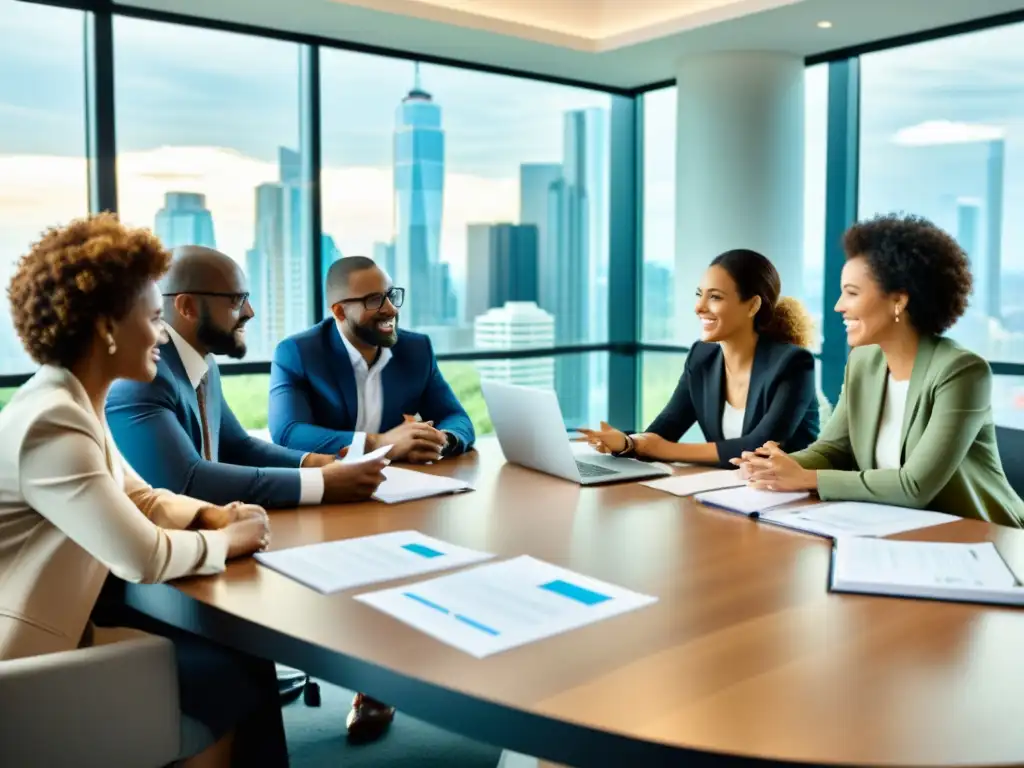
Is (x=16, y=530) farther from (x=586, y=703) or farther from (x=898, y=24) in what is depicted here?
(x=898, y=24)

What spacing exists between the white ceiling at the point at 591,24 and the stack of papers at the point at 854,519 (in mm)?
3446

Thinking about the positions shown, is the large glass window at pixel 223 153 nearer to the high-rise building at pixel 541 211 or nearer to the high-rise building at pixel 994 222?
the high-rise building at pixel 541 211

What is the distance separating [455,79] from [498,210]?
2.96ft

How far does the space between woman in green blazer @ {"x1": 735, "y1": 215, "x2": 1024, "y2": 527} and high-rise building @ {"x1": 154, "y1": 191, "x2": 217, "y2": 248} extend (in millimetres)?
3643

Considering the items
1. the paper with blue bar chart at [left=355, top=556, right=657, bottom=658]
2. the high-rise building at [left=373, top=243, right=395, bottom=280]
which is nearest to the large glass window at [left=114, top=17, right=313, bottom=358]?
the high-rise building at [left=373, top=243, right=395, bottom=280]

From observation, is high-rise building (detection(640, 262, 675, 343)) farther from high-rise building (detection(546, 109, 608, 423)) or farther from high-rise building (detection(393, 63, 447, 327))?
high-rise building (detection(393, 63, 447, 327))

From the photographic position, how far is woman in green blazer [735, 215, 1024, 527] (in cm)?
247

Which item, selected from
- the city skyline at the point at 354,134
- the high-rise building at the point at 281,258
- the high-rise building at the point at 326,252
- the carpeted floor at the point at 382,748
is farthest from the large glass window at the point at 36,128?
the carpeted floor at the point at 382,748

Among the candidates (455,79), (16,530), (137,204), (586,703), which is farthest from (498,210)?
(586,703)

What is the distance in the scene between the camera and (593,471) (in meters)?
2.82

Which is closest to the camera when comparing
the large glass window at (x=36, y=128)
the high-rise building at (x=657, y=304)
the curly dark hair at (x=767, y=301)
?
the curly dark hair at (x=767, y=301)

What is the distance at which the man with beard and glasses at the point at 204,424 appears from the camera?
2.33m

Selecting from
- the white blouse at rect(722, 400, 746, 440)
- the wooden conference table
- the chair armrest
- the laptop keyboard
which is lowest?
the chair armrest

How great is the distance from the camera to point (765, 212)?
6113 mm
